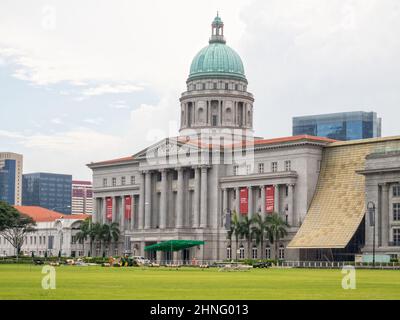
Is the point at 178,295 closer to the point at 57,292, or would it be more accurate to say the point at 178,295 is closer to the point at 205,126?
the point at 57,292

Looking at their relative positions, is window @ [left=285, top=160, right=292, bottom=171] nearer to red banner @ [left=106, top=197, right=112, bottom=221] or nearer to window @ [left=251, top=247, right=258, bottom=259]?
window @ [left=251, top=247, right=258, bottom=259]

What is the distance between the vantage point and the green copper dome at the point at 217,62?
193 m

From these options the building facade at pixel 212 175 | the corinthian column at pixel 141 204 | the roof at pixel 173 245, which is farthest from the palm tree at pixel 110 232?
the roof at pixel 173 245

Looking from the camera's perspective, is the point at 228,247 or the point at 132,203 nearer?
the point at 228,247

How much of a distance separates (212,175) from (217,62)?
31.6 metres

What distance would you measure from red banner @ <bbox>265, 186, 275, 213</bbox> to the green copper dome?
123ft

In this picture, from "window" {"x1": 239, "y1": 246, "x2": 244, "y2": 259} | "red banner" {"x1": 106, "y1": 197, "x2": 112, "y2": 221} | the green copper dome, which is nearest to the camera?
"window" {"x1": 239, "y1": 246, "x2": 244, "y2": 259}

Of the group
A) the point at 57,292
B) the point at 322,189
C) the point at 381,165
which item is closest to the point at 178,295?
the point at 57,292

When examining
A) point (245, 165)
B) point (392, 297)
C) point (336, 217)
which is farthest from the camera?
point (245, 165)

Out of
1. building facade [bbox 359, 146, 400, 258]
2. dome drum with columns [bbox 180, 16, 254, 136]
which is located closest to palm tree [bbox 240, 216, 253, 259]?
building facade [bbox 359, 146, 400, 258]

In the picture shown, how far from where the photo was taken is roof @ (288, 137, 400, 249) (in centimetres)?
14600

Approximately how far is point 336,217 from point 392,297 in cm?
10231

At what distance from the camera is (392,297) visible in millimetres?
47094
